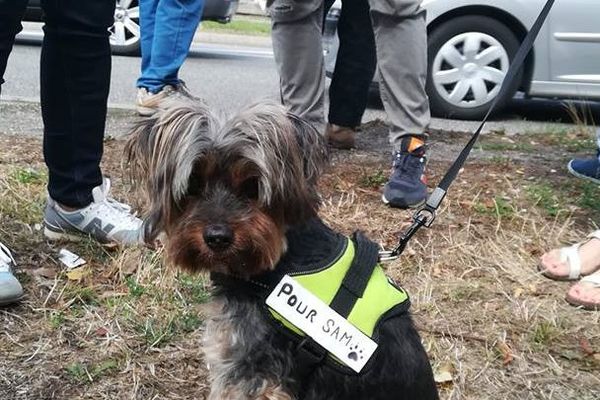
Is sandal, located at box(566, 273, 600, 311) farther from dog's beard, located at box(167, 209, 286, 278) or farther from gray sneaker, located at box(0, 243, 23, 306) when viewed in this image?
gray sneaker, located at box(0, 243, 23, 306)

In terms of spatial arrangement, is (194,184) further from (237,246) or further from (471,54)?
(471,54)

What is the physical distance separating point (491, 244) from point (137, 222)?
175cm

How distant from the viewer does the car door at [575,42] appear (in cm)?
713

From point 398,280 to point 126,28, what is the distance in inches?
332

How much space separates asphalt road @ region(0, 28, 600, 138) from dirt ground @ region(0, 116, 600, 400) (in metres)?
2.16

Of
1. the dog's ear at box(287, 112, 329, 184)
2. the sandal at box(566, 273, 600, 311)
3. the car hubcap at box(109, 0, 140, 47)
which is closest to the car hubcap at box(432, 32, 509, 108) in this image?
the sandal at box(566, 273, 600, 311)

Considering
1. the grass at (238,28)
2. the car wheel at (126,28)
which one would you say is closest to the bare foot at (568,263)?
the car wheel at (126,28)

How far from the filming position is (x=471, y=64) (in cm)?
729

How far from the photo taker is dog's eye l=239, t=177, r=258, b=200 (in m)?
2.17

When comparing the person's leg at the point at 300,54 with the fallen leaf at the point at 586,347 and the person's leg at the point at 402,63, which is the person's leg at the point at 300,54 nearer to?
the person's leg at the point at 402,63

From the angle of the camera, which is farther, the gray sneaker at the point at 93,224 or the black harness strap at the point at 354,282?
the gray sneaker at the point at 93,224

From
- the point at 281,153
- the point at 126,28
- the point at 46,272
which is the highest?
the point at 281,153

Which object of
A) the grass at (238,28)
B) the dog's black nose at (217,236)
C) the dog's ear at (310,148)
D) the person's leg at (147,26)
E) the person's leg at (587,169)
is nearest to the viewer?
the dog's black nose at (217,236)

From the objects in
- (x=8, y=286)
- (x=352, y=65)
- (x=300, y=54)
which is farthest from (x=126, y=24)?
(x=8, y=286)
